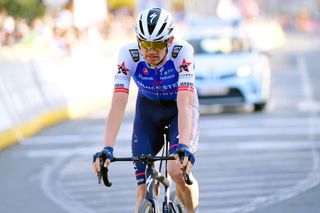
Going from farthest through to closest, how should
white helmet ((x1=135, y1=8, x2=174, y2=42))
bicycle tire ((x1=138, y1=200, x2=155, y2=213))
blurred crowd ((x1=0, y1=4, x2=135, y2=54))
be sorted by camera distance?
blurred crowd ((x1=0, y1=4, x2=135, y2=54)) < white helmet ((x1=135, y1=8, x2=174, y2=42)) < bicycle tire ((x1=138, y1=200, x2=155, y2=213))

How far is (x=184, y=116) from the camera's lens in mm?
7113

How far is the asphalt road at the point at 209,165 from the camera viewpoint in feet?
36.1

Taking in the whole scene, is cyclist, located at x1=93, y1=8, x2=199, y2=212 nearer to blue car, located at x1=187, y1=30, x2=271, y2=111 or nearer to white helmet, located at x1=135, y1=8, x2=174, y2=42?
white helmet, located at x1=135, y1=8, x2=174, y2=42

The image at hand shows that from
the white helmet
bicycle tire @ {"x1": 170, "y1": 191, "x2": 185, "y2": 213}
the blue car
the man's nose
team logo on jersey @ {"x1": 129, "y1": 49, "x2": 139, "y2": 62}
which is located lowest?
the blue car

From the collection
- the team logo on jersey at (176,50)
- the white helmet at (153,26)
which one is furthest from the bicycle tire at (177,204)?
the white helmet at (153,26)

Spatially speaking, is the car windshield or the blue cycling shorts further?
the car windshield

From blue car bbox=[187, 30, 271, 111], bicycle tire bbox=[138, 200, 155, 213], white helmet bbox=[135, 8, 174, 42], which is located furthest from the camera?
blue car bbox=[187, 30, 271, 111]

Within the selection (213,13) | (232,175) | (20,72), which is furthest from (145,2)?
(213,13)

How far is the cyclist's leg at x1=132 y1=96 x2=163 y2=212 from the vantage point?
294 inches

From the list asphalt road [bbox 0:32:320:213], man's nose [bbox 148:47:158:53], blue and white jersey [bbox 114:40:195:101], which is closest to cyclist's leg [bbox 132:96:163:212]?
blue and white jersey [bbox 114:40:195:101]

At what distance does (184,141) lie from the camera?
6.95 meters

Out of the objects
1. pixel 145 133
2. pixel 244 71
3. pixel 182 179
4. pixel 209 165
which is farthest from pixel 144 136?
pixel 244 71

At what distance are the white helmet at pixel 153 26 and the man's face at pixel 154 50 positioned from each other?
0.09 meters

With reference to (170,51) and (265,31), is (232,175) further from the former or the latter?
(265,31)
